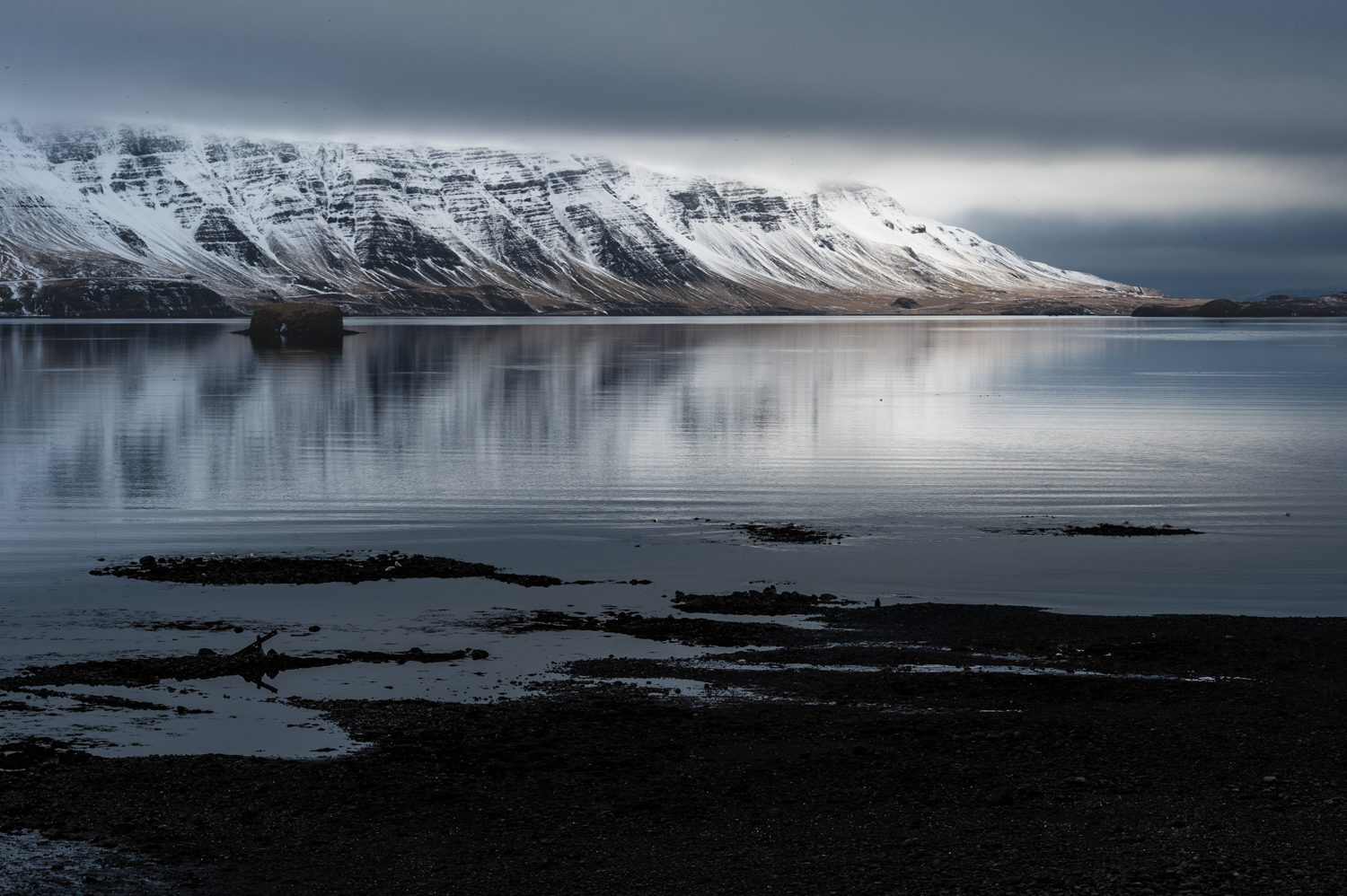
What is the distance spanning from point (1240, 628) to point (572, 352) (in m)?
101

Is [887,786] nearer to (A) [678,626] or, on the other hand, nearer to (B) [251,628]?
(A) [678,626]

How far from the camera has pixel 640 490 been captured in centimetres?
3394

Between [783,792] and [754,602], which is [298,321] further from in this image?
[783,792]

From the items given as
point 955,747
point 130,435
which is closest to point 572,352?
point 130,435

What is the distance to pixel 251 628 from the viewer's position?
63.0 ft

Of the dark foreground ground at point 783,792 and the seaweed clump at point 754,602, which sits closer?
the dark foreground ground at point 783,792

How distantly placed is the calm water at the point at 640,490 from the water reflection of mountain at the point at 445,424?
0.25m

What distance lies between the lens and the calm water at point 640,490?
71.1ft

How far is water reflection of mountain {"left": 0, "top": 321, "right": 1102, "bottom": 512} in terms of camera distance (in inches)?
1382

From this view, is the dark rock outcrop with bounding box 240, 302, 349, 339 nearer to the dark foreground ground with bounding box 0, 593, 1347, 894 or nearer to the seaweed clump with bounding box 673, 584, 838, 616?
the seaweed clump with bounding box 673, 584, 838, 616

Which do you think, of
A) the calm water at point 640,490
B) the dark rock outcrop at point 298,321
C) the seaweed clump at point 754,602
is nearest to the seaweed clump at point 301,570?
the calm water at point 640,490

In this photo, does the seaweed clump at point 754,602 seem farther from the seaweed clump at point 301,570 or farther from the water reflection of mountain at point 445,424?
the water reflection of mountain at point 445,424

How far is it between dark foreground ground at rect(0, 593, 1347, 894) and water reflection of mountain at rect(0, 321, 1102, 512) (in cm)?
1755

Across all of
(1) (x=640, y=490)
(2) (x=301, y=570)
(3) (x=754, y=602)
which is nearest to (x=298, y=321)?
(1) (x=640, y=490)
